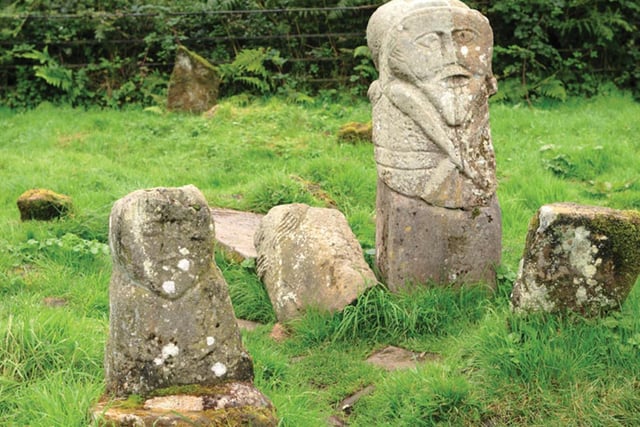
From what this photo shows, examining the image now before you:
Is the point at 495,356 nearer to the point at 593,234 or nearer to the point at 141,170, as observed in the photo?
the point at 593,234

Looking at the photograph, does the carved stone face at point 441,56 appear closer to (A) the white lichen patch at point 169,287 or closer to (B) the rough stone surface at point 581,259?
(B) the rough stone surface at point 581,259

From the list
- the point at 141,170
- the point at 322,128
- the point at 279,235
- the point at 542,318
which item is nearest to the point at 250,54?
the point at 322,128

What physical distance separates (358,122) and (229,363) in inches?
328

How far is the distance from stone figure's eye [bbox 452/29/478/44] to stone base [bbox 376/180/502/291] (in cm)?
129

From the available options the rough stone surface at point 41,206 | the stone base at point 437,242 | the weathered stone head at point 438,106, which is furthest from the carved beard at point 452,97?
the rough stone surface at point 41,206

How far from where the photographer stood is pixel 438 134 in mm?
6953

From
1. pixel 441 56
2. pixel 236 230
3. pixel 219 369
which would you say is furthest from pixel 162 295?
pixel 236 230

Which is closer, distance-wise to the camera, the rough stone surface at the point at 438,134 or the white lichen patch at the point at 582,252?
the white lichen patch at the point at 582,252

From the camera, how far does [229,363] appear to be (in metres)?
4.55

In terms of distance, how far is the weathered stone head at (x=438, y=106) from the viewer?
22.9 feet

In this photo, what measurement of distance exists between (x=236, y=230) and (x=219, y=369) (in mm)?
4145

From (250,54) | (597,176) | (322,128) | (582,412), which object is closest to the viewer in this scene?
(582,412)

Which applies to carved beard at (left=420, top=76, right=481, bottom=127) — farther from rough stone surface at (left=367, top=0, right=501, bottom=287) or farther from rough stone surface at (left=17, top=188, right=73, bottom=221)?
rough stone surface at (left=17, top=188, right=73, bottom=221)

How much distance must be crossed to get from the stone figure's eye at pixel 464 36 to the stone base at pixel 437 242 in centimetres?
129
